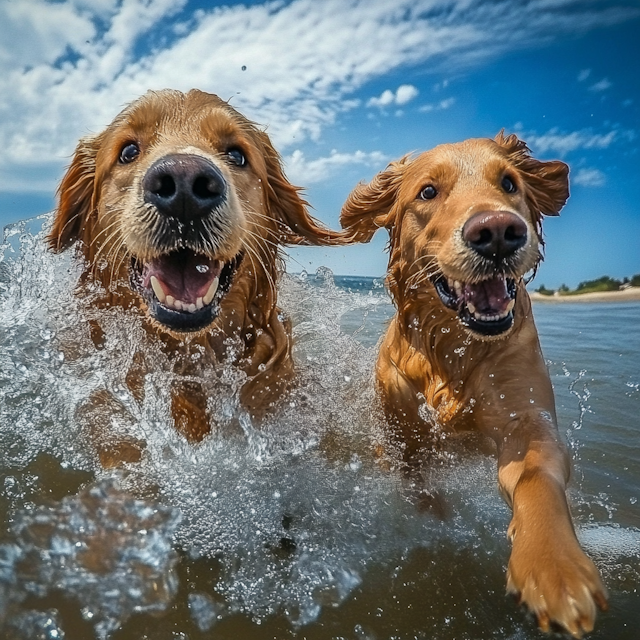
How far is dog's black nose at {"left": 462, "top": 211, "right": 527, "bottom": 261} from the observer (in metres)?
3.08

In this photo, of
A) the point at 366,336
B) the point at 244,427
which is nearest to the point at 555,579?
the point at 244,427

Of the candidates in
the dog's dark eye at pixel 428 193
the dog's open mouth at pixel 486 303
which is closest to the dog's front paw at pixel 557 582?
the dog's open mouth at pixel 486 303

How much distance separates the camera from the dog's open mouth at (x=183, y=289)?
2926mm

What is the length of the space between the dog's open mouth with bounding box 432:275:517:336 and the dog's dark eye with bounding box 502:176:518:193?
609mm

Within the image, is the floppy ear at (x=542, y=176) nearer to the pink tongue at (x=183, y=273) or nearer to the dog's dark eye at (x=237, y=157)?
the dog's dark eye at (x=237, y=157)

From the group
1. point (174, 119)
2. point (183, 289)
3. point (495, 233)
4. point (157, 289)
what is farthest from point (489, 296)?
point (174, 119)

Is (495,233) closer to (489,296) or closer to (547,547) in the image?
(489,296)

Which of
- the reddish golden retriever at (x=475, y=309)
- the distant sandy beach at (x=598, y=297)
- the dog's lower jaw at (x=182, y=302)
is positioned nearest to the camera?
the dog's lower jaw at (x=182, y=302)

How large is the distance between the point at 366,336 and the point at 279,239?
440 cm

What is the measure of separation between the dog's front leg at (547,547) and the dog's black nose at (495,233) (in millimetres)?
927

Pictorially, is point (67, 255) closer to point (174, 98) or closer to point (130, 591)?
point (174, 98)

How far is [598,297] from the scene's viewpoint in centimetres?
1961

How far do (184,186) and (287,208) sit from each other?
4.19ft

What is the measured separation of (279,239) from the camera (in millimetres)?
3842
